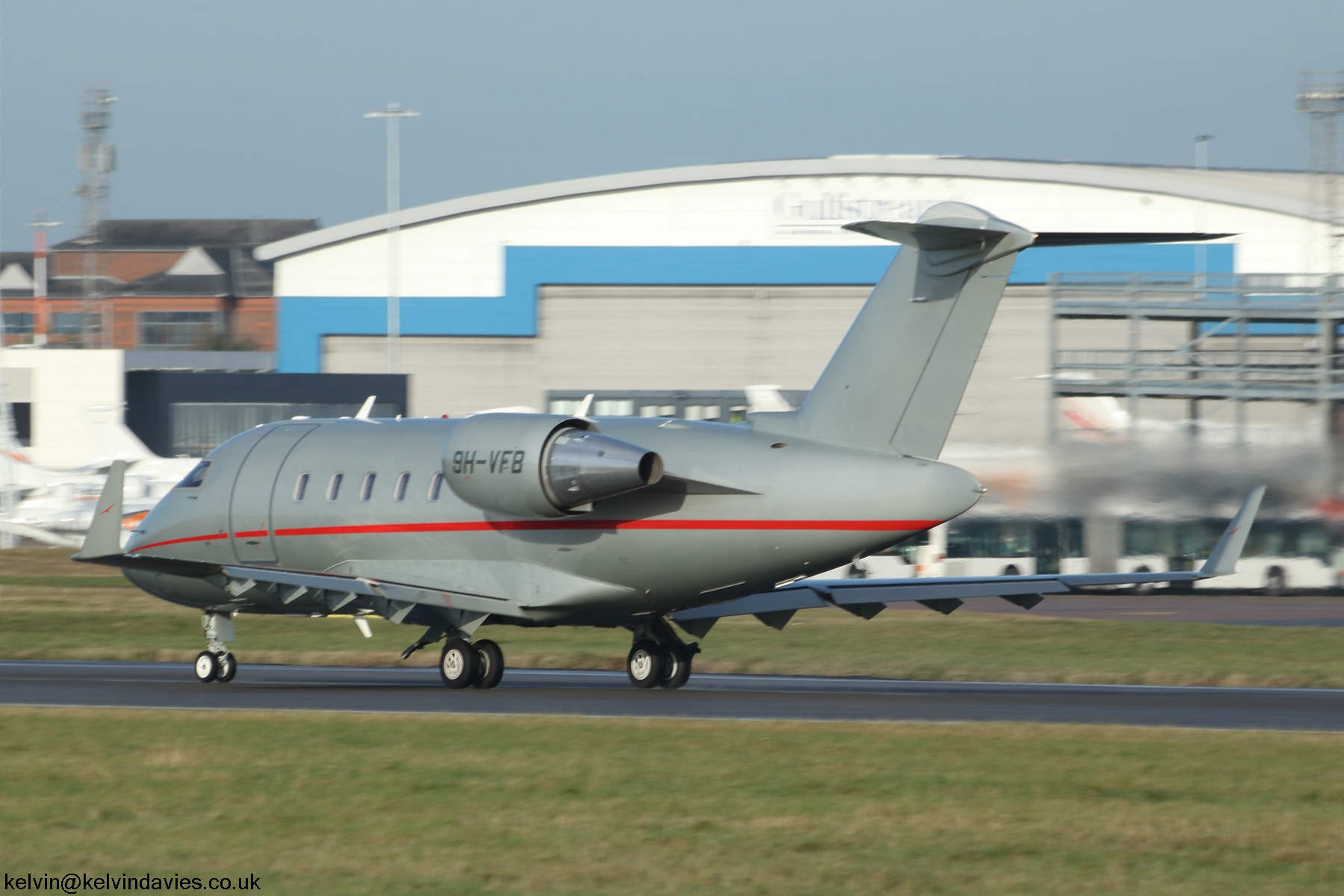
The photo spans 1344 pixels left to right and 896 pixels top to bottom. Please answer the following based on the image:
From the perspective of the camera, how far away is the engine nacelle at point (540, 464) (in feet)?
72.8

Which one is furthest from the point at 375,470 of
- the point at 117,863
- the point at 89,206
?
the point at 89,206

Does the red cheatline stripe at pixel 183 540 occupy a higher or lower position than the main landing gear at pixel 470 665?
higher

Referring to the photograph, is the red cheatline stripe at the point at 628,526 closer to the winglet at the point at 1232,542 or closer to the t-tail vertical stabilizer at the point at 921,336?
the t-tail vertical stabilizer at the point at 921,336

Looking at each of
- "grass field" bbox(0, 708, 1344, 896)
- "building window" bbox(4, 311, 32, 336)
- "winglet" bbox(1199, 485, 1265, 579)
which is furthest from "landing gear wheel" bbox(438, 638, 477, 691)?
"building window" bbox(4, 311, 32, 336)

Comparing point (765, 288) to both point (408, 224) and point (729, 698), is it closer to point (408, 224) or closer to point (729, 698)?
point (408, 224)

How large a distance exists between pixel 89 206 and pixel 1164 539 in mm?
68168

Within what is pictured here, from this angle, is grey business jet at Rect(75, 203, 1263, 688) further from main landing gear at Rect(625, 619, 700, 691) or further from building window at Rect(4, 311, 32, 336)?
building window at Rect(4, 311, 32, 336)

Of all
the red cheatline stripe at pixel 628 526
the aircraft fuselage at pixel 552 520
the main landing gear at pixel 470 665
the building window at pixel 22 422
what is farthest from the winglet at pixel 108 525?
the building window at pixel 22 422

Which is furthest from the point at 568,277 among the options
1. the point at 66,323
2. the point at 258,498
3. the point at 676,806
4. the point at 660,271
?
the point at 66,323

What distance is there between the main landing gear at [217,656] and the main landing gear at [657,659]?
6.58 metres

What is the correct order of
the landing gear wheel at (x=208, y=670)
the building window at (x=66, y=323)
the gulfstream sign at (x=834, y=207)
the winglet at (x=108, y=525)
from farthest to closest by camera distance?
the building window at (x=66, y=323), the gulfstream sign at (x=834, y=207), the landing gear wheel at (x=208, y=670), the winglet at (x=108, y=525)

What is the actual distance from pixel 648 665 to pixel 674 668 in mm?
414

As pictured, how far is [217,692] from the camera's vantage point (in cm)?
2425

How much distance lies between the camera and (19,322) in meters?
177
